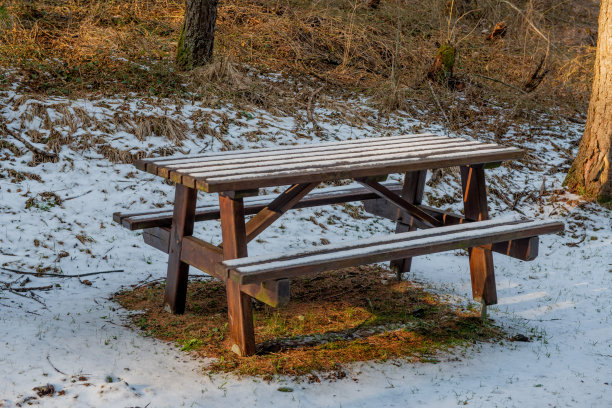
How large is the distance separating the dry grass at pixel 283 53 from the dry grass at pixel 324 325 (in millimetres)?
4346

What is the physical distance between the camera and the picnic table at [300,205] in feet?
13.1

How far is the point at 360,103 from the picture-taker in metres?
10.1

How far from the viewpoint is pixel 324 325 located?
15.9 ft

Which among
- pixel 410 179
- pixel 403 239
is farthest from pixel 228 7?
pixel 403 239

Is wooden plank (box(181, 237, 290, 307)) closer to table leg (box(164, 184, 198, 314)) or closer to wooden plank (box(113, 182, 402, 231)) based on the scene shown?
table leg (box(164, 184, 198, 314))

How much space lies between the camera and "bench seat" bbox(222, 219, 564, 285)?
383cm

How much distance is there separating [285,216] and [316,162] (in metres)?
2.73

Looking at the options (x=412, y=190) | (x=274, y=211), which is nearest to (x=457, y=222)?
(x=412, y=190)

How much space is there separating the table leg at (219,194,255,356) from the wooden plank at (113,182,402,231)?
805 millimetres

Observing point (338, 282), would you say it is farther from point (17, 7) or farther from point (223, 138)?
point (17, 7)

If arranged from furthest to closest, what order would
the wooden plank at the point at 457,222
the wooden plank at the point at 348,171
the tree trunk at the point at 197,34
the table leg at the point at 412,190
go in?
the tree trunk at the point at 197,34
the table leg at the point at 412,190
the wooden plank at the point at 457,222
the wooden plank at the point at 348,171

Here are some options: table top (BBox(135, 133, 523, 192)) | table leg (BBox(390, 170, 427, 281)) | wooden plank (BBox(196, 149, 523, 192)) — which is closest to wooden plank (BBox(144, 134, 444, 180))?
table top (BBox(135, 133, 523, 192))

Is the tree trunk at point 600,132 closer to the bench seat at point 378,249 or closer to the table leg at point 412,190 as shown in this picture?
the table leg at point 412,190

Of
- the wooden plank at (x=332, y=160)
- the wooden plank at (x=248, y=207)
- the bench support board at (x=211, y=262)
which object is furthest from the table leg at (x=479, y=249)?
the bench support board at (x=211, y=262)
